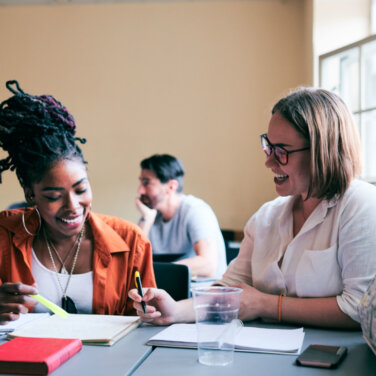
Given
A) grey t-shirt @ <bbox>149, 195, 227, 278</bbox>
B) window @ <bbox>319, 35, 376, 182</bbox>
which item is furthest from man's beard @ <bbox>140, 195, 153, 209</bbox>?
window @ <bbox>319, 35, 376, 182</bbox>

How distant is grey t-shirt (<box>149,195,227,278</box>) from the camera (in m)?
3.14

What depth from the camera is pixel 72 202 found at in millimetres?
1629

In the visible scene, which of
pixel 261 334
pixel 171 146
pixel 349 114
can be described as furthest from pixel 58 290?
pixel 171 146

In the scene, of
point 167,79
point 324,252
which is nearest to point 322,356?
point 324,252

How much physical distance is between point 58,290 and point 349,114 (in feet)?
3.73

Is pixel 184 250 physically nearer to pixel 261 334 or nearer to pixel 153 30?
pixel 261 334

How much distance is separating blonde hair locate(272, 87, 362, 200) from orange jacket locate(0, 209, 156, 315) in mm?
652

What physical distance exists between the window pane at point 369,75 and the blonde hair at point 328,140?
1899 millimetres

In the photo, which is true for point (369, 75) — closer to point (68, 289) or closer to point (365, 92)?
point (365, 92)

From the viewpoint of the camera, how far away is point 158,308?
1428 millimetres

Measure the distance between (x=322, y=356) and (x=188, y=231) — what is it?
7.06 ft

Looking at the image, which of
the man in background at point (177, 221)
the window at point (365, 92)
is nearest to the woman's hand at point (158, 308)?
the man in background at point (177, 221)

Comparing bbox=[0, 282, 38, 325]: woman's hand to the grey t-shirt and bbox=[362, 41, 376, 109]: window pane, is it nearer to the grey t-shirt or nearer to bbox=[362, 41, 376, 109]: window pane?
the grey t-shirt

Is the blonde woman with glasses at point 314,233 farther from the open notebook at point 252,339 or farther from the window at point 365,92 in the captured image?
the window at point 365,92
